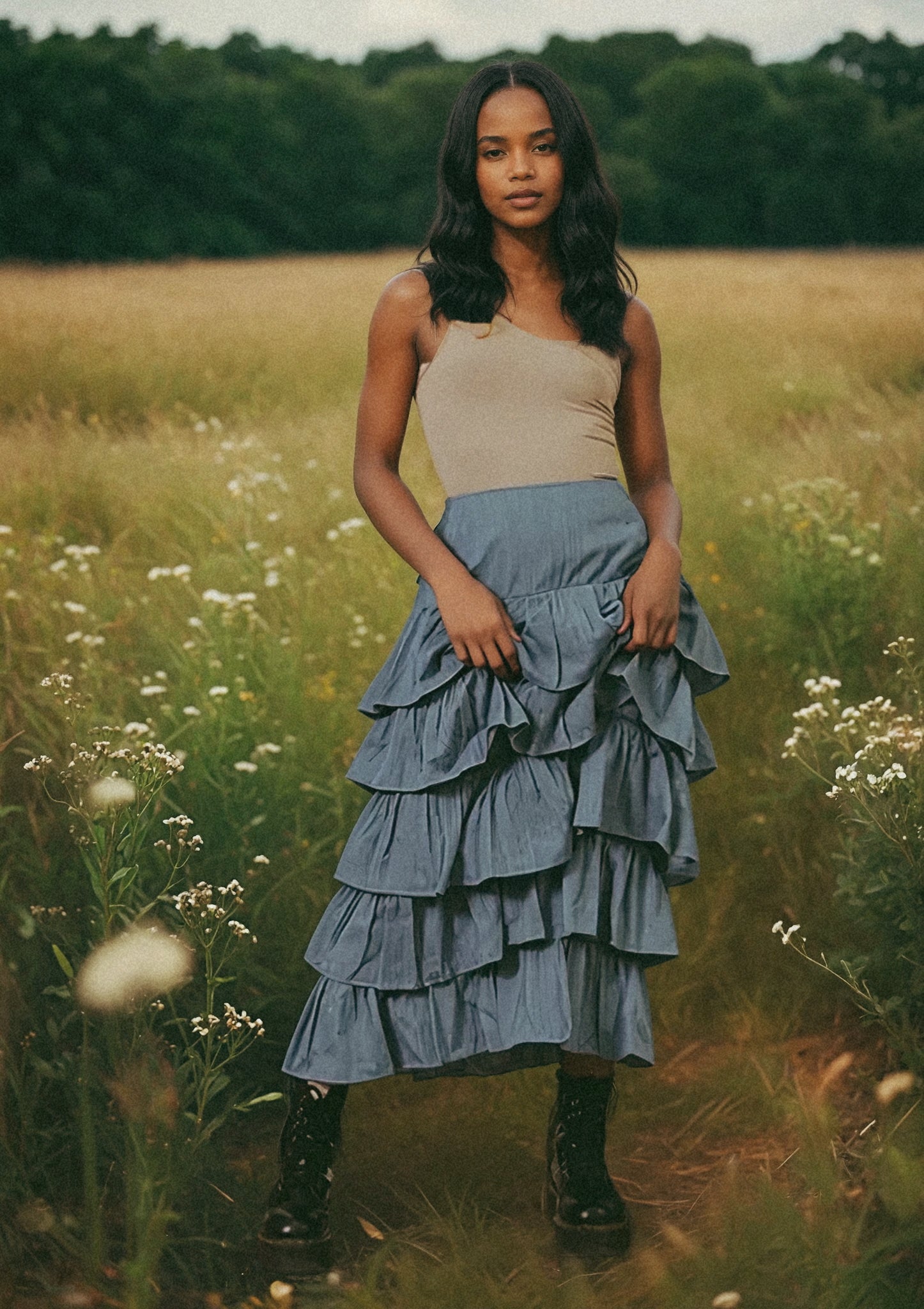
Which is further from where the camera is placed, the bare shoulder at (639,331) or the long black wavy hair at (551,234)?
the bare shoulder at (639,331)

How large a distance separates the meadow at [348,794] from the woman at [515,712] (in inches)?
6.9

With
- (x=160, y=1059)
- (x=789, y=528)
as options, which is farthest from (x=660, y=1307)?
(x=789, y=528)

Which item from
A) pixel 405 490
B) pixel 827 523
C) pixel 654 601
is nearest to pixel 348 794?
pixel 405 490

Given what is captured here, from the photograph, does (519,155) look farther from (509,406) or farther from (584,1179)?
(584,1179)

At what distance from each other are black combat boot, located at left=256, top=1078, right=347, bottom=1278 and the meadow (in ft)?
0.15

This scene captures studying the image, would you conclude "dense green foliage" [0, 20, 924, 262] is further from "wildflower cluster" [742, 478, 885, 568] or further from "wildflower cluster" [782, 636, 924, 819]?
"wildflower cluster" [782, 636, 924, 819]

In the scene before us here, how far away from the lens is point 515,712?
5.79 feet

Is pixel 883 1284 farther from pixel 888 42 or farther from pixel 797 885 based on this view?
pixel 888 42

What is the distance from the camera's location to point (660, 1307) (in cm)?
161

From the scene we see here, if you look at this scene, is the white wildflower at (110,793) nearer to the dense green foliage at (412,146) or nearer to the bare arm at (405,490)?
the bare arm at (405,490)

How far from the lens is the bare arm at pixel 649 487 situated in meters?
1.81

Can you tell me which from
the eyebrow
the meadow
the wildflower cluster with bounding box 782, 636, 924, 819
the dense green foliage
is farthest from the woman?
the dense green foliage

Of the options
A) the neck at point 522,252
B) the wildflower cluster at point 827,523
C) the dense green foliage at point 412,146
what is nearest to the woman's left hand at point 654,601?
the neck at point 522,252

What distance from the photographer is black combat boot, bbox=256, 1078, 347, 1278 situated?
1780mm
